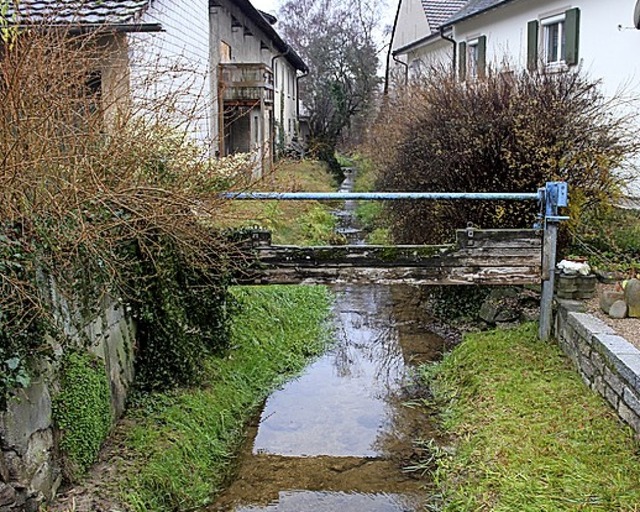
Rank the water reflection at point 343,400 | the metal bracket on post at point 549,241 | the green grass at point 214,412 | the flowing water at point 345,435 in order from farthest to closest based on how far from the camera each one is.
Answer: the metal bracket on post at point 549,241 → the water reflection at point 343,400 → the flowing water at point 345,435 → the green grass at point 214,412

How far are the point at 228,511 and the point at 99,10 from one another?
720 cm

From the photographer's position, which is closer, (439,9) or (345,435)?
(345,435)

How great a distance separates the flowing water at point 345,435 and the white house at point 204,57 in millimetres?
2179

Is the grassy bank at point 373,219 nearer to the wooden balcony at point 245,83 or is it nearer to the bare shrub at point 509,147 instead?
the bare shrub at point 509,147

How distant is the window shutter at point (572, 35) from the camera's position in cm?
1266

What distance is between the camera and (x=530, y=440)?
4.41 meters

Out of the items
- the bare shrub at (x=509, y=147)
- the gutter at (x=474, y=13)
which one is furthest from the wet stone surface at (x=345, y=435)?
the gutter at (x=474, y=13)

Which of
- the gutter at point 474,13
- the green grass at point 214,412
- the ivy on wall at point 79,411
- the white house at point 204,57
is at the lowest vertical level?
the green grass at point 214,412

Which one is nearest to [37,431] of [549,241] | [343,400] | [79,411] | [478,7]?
[79,411]

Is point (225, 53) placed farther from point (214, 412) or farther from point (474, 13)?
point (214, 412)

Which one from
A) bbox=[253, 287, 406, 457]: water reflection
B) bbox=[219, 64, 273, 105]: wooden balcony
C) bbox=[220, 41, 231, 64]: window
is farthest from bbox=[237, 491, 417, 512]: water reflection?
bbox=[220, 41, 231, 64]: window

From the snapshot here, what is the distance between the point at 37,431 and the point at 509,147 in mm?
5559

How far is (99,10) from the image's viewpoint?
922cm

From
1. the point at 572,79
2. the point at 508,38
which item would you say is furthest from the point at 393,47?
the point at 572,79
